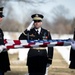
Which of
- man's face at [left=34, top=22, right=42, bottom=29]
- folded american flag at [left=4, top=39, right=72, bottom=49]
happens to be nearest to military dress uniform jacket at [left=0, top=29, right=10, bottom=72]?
folded american flag at [left=4, top=39, right=72, bottom=49]

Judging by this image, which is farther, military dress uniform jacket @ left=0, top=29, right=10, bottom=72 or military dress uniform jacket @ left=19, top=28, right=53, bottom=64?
military dress uniform jacket @ left=19, top=28, right=53, bottom=64

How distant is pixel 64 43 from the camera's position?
365 inches

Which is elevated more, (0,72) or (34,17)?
(34,17)

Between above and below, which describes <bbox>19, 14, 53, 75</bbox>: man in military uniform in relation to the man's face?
below

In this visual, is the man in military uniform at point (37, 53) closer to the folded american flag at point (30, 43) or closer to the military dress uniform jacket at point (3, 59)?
the folded american flag at point (30, 43)

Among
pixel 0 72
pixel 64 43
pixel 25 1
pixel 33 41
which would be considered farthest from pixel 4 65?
pixel 25 1

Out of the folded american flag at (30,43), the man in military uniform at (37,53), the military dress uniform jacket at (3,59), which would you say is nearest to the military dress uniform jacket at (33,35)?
the man in military uniform at (37,53)

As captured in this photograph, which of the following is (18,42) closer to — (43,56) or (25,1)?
(43,56)

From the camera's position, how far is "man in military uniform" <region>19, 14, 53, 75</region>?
9.16m

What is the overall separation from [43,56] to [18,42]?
2.08 ft

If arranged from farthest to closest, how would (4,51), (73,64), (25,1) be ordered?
1. (25,1)
2. (73,64)
3. (4,51)

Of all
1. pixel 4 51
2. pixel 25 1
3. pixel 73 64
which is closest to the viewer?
pixel 4 51

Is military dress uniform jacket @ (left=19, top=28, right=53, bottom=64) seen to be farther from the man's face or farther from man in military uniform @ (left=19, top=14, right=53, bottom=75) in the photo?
the man's face

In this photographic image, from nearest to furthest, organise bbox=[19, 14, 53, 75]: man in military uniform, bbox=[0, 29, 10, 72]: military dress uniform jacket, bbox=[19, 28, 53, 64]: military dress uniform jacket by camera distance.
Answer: bbox=[0, 29, 10, 72]: military dress uniform jacket < bbox=[19, 14, 53, 75]: man in military uniform < bbox=[19, 28, 53, 64]: military dress uniform jacket
